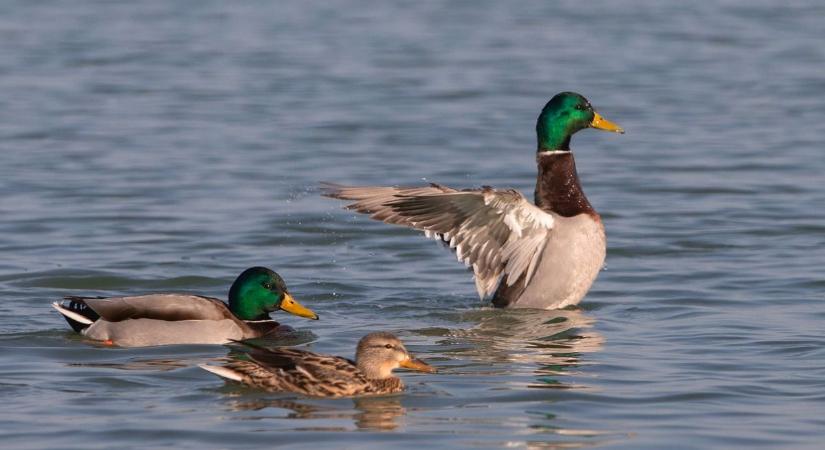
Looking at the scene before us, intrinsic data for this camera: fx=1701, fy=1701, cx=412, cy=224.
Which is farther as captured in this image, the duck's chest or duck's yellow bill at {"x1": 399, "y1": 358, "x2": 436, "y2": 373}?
the duck's chest

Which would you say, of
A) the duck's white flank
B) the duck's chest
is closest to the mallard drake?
the duck's white flank

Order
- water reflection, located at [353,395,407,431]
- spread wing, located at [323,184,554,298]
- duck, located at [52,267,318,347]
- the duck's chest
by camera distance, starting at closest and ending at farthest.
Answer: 1. water reflection, located at [353,395,407,431]
2. duck, located at [52,267,318,347]
3. spread wing, located at [323,184,554,298]
4. the duck's chest

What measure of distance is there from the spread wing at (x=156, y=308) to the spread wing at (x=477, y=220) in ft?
3.15

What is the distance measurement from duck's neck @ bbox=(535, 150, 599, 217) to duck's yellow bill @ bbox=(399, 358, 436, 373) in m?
2.44

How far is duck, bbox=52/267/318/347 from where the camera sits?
9320mm

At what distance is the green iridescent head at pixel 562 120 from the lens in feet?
35.0

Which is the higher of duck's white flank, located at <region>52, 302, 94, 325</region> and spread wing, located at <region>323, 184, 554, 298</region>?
spread wing, located at <region>323, 184, 554, 298</region>

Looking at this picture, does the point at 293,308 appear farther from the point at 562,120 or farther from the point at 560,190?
the point at 562,120

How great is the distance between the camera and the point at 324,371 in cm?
788

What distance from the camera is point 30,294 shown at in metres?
10.9

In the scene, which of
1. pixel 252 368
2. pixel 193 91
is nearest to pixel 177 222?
pixel 252 368

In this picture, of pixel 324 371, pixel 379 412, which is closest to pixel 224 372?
pixel 324 371

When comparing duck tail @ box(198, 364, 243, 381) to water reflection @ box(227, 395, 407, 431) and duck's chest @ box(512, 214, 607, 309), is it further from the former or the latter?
duck's chest @ box(512, 214, 607, 309)

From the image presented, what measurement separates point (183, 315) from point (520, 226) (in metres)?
2.08
